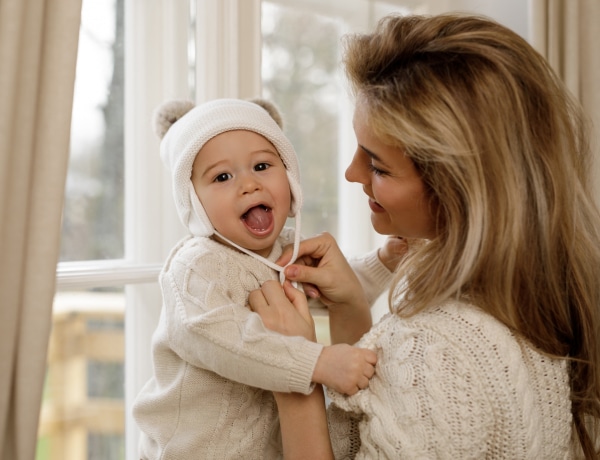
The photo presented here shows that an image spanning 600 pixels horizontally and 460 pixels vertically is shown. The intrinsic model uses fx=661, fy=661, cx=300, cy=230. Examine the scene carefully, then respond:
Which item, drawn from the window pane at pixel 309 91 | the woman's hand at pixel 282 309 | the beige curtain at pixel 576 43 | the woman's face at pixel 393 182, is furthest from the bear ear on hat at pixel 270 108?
the beige curtain at pixel 576 43

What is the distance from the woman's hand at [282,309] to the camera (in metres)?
1.33

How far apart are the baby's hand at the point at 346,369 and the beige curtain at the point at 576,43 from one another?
4.39 ft

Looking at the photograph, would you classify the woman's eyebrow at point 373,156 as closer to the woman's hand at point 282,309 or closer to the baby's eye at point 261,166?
the baby's eye at point 261,166

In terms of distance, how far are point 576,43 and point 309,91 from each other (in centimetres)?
91

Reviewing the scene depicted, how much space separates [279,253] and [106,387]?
634mm

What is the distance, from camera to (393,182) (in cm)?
131

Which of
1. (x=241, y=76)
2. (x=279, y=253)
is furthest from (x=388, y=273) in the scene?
(x=241, y=76)

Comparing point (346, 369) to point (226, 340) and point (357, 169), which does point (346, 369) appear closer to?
point (226, 340)

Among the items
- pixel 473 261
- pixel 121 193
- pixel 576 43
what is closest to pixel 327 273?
pixel 473 261

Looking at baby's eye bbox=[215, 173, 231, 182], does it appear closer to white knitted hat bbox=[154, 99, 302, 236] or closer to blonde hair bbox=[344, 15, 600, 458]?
white knitted hat bbox=[154, 99, 302, 236]

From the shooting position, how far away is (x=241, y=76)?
1.83 m

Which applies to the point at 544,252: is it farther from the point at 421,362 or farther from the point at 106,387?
the point at 106,387

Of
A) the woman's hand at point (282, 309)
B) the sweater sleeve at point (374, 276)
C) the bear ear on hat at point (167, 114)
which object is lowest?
the woman's hand at point (282, 309)

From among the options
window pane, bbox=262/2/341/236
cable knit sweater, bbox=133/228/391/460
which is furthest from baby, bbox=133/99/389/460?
window pane, bbox=262/2/341/236
